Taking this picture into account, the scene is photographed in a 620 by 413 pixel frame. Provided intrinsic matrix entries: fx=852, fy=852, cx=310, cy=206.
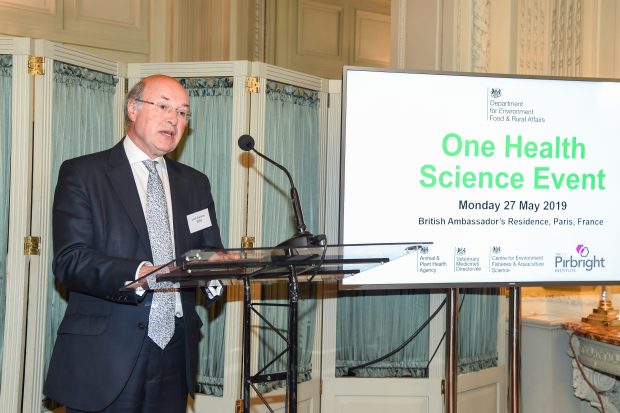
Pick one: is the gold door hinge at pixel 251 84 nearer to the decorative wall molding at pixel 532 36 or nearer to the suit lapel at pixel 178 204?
the suit lapel at pixel 178 204

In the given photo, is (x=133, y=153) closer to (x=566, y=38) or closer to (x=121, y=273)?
(x=121, y=273)

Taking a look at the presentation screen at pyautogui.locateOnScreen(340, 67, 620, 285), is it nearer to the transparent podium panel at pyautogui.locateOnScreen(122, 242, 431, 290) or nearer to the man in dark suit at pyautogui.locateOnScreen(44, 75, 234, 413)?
the man in dark suit at pyautogui.locateOnScreen(44, 75, 234, 413)

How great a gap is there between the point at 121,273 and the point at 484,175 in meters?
1.77

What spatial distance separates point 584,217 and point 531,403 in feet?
3.99

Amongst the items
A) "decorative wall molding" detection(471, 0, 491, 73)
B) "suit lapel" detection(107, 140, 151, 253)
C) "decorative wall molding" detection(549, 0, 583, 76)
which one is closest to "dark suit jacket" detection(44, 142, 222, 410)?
"suit lapel" detection(107, 140, 151, 253)

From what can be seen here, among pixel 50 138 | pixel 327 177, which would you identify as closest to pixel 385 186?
pixel 327 177

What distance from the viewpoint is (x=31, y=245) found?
10.8ft

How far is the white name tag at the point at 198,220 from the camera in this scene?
287 centimetres

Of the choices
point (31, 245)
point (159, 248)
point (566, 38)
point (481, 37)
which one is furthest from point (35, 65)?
A: point (566, 38)

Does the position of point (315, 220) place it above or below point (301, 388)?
above

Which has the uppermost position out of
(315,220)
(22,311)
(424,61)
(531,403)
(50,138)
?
(424,61)

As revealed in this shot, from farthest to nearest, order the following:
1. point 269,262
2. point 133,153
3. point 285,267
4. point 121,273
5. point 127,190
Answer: point 133,153
point 127,190
point 121,273
point 285,267
point 269,262

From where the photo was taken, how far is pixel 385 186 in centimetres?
351

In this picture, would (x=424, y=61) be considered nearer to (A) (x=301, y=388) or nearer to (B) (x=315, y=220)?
(B) (x=315, y=220)
